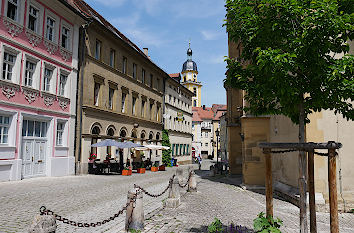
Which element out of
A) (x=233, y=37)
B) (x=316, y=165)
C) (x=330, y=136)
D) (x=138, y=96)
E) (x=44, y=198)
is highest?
(x=138, y=96)

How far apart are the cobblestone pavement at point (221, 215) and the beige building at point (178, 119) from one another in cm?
2577

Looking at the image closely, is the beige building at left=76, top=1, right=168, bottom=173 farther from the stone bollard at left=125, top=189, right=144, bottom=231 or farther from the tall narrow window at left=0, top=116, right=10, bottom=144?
the stone bollard at left=125, top=189, right=144, bottom=231

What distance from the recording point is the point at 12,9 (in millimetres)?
14680

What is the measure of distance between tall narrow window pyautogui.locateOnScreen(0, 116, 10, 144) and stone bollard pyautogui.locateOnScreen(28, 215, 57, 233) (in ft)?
39.7

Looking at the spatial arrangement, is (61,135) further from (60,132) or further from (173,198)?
(173,198)

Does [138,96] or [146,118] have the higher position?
[138,96]

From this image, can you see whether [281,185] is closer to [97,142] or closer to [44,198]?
[44,198]

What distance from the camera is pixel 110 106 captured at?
23891 mm

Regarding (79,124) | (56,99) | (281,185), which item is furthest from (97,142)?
(281,185)

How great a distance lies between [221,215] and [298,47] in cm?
513

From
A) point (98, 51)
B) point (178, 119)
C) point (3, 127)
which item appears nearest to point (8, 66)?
point (3, 127)

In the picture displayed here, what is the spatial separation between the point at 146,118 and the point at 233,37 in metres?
25.7

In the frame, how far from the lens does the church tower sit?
94688 millimetres

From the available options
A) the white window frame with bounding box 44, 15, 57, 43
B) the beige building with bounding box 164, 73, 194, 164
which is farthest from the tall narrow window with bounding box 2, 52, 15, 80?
the beige building with bounding box 164, 73, 194, 164
